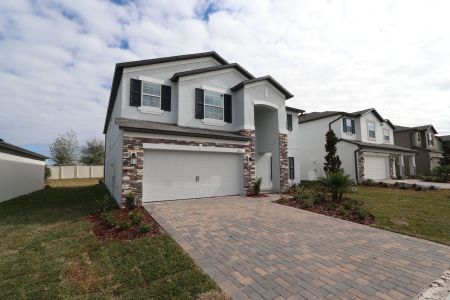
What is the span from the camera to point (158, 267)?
429 centimetres

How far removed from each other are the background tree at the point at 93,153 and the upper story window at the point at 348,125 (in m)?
39.1

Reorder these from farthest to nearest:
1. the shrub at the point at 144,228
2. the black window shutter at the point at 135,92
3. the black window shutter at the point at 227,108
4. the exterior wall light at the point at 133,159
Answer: the black window shutter at the point at 227,108
the black window shutter at the point at 135,92
the exterior wall light at the point at 133,159
the shrub at the point at 144,228

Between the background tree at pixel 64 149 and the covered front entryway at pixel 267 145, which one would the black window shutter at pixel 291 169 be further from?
the background tree at pixel 64 149

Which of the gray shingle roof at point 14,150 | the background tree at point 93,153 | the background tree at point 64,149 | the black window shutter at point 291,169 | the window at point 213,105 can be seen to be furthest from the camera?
the background tree at point 93,153

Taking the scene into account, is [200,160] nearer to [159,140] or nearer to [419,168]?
[159,140]

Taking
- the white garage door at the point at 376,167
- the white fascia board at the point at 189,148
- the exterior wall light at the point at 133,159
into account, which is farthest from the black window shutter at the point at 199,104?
the white garage door at the point at 376,167

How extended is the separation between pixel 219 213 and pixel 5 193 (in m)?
13.4

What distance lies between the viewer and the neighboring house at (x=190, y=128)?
10055 millimetres

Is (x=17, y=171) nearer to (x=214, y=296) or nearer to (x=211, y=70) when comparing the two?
(x=211, y=70)

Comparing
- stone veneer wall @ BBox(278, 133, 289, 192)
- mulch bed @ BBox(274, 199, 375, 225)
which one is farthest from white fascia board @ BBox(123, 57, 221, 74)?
mulch bed @ BBox(274, 199, 375, 225)

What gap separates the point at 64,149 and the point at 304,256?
147ft

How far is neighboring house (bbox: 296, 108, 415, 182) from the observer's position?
20.8 meters

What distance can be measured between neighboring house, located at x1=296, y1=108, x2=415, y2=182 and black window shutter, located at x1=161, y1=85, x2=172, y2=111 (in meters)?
12.9

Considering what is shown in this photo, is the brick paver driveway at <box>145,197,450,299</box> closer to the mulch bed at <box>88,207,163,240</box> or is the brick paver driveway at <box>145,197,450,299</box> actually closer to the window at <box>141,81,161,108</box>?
the mulch bed at <box>88,207,163,240</box>
